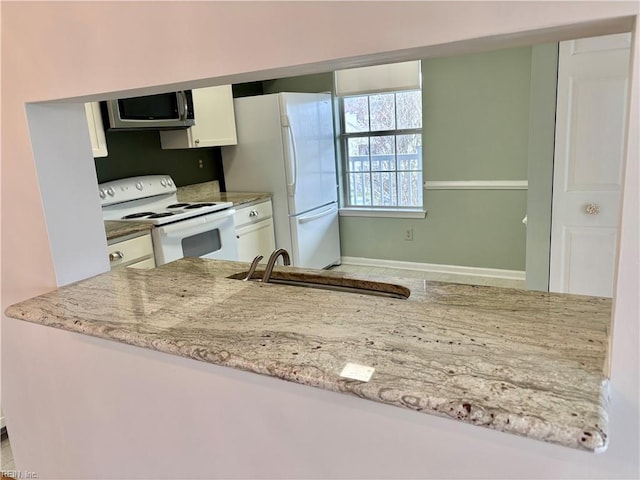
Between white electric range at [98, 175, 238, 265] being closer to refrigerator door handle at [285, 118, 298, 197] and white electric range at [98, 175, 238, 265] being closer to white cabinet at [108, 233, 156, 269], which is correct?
white cabinet at [108, 233, 156, 269]

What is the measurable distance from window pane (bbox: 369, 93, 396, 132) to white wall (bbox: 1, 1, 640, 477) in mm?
3255

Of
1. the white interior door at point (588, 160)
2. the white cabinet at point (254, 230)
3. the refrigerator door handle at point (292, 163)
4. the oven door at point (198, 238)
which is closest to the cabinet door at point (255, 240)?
the white cabinet at point (254, 230)

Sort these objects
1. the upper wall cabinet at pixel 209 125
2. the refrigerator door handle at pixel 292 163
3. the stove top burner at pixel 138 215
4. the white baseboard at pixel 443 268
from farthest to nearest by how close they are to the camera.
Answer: the white baseboard at pixel 443 268
the refrigerator door handle at pixel 292 163
the upper wall cabinet at pixel 209 125
the stove top burner at pixel 138 215

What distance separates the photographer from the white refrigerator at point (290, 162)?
→ 393 cm

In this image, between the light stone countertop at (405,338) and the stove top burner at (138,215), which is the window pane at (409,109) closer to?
the stove top burner at (138,215)

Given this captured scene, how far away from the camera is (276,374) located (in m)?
0.91

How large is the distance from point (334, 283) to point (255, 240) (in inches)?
92.2

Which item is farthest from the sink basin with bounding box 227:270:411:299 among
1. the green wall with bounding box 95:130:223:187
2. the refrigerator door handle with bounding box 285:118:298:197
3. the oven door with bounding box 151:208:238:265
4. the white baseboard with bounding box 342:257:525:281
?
the white baseboard with bounding box 342:257:525:281

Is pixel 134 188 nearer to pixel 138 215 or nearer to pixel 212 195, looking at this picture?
pixel 138 215

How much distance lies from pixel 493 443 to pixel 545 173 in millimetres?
1925

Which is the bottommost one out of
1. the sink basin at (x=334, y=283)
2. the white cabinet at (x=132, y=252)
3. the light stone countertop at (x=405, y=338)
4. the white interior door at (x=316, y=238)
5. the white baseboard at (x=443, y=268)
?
the white baseboard at (x=443, y=268)

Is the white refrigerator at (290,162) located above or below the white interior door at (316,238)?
above

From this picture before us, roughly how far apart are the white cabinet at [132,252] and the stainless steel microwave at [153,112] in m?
0.78

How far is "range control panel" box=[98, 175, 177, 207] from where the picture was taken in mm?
3191
